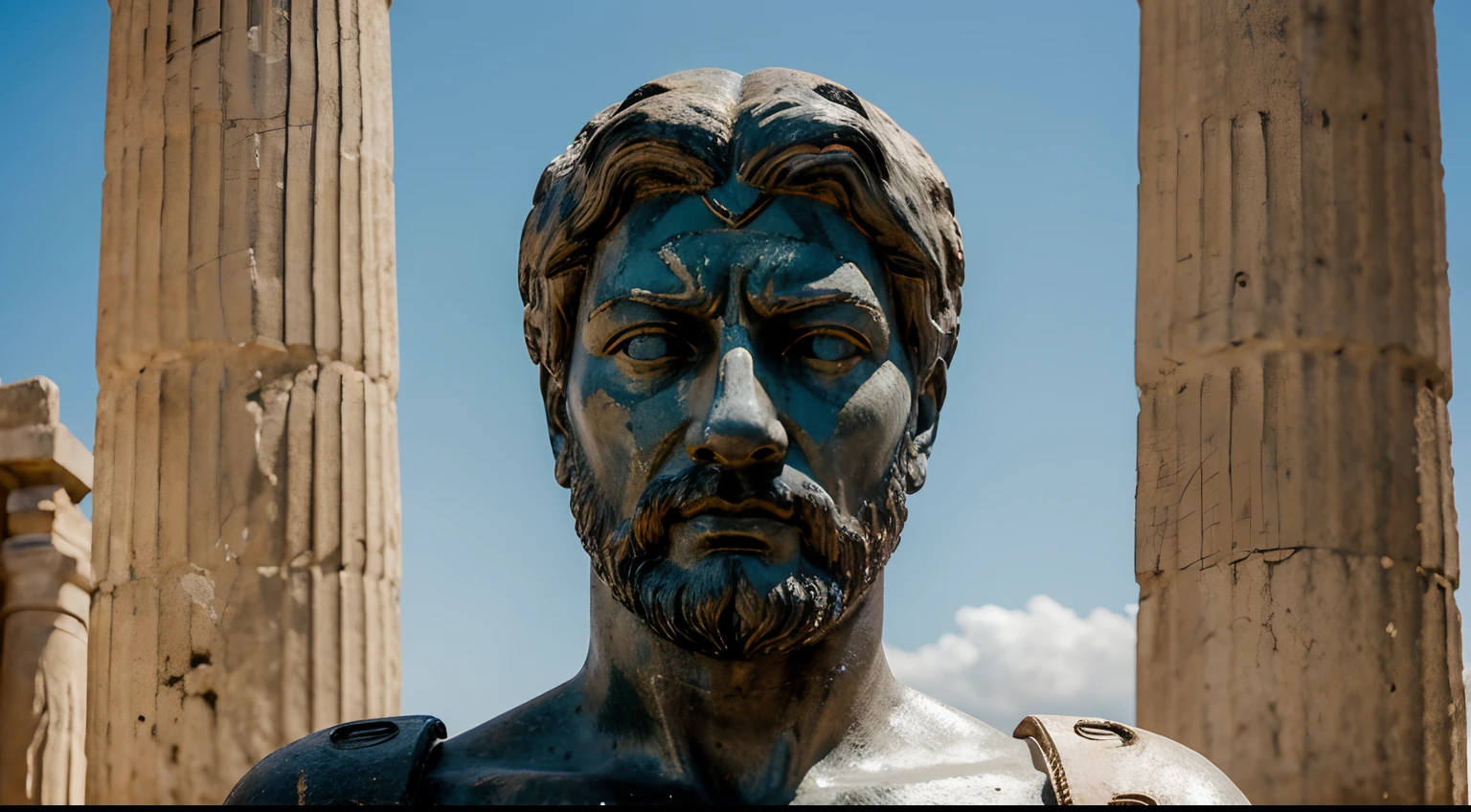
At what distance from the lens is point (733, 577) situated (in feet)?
12.9

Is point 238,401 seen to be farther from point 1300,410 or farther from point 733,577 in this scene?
point 733,577

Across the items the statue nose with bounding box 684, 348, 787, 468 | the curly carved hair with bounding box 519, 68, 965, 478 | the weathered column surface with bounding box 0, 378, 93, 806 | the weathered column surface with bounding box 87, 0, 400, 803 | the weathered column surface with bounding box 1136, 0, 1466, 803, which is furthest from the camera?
the weathered column surface with bounding box 0, 378, 93, 806

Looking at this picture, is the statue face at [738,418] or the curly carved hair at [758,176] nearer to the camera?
the statue face at [738,418]

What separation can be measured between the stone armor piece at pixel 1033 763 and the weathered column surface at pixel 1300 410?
6.76 meters

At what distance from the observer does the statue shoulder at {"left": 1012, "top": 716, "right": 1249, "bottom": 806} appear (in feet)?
13.7

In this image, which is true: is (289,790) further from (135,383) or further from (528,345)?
(135,383)

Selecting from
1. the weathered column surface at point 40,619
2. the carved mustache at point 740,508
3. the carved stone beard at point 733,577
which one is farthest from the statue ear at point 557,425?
the weathered column surface at point 40,619

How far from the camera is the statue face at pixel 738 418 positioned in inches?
156

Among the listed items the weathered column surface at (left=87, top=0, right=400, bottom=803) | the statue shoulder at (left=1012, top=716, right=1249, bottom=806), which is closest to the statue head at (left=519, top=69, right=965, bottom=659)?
the statue shoulder at (left=1012, top=716, right=1249, bottom=806)

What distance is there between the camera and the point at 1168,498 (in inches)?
449

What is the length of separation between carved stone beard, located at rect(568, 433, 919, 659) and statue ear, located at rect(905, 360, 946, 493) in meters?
0.20

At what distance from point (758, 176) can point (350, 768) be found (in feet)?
4.17

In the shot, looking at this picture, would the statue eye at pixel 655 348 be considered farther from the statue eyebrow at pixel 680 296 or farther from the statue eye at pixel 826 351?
the statue eye at pixel 826 351

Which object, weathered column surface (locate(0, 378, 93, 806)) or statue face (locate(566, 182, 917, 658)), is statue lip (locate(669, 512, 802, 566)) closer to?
statue face (locate(566, 182, 917, 658))
